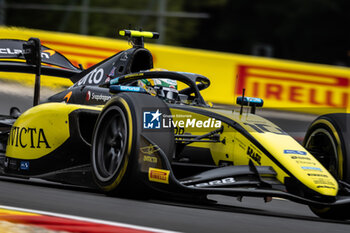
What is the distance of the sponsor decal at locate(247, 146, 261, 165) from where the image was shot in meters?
6.30

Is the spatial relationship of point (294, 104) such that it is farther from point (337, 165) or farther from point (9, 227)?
point (9, 227)

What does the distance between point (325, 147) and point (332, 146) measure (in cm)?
26

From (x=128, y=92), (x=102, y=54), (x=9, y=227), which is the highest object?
(x=102, y=54)

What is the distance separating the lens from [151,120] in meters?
6.28

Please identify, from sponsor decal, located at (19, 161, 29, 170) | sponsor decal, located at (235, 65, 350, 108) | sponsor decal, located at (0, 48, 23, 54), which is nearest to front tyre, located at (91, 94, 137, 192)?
sponsor decal, located at (19, 161, 29, 170)

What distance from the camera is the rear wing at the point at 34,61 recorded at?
8.62 meters

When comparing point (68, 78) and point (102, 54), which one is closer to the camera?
point (68, 78)

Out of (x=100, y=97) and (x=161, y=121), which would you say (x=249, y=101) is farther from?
(x=100, y=97)

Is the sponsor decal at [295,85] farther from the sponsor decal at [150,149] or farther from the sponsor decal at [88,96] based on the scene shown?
the sponsor decal at [150,149]

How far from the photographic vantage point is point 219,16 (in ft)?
162

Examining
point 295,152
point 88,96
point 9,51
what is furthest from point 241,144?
point 9,51

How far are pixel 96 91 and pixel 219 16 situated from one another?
138 feet

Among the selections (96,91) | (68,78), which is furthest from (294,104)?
(96,91)

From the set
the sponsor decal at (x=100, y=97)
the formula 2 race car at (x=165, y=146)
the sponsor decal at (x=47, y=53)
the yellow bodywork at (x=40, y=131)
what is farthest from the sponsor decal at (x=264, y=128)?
the sponsor decal at (x=47, y=53)
